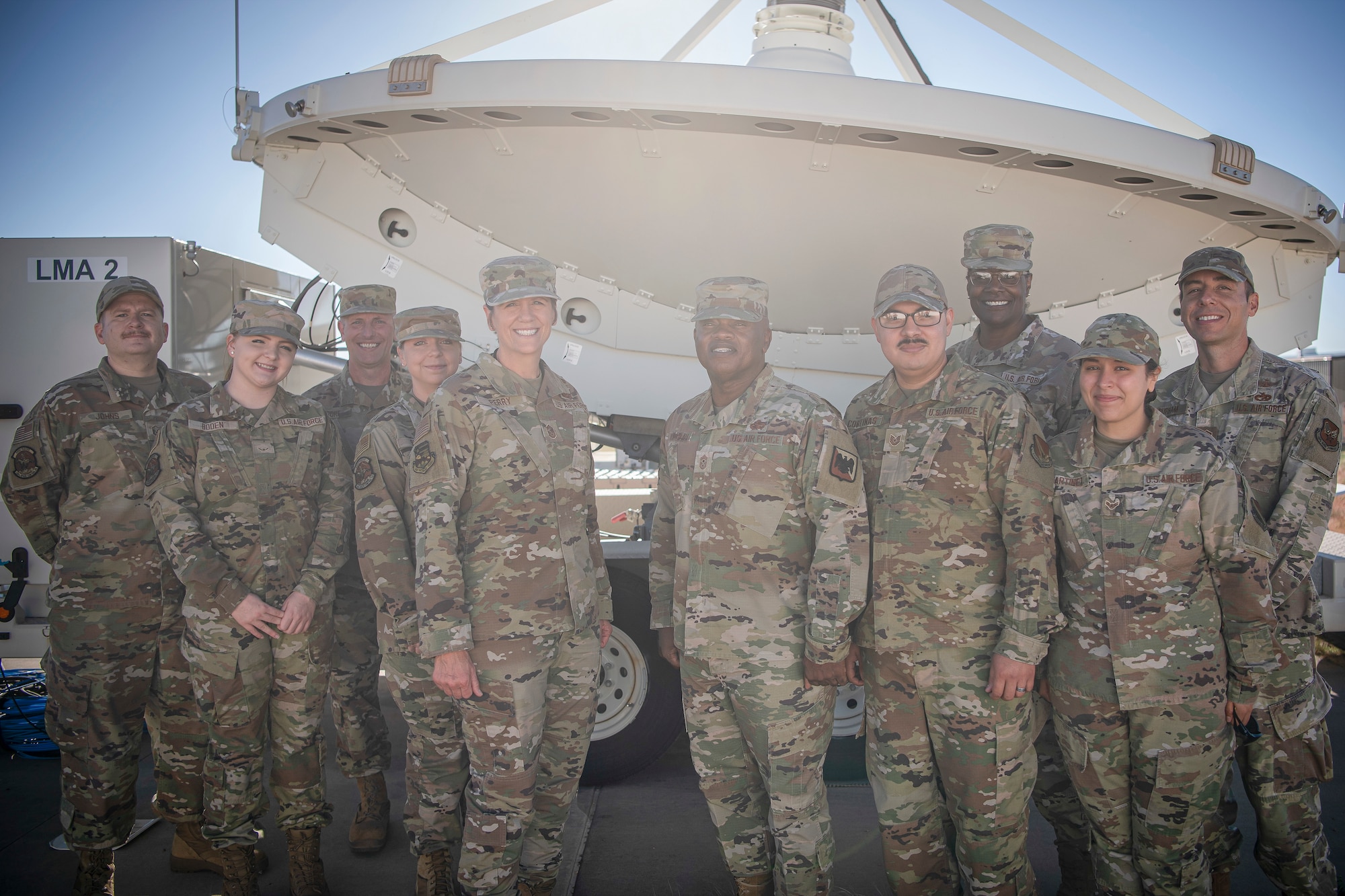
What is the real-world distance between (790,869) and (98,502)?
248 centimetres

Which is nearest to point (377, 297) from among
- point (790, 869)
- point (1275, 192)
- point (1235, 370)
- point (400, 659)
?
point (400, 659)

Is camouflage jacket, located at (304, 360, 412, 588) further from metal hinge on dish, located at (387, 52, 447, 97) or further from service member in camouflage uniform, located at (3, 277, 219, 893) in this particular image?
metal hinge on dish, located at (387, 52, 447, 97)

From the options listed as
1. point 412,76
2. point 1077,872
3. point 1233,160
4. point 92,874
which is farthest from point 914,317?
point 92,874

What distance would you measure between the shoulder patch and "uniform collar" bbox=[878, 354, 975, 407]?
5.14ft

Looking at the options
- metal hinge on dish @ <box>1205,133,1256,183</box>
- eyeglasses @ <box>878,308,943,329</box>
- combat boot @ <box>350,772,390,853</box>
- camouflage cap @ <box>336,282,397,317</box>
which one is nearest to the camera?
eyeglasses @ <box>878,308,943,329</box>

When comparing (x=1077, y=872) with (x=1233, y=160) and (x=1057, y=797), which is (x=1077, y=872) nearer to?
(x=1057, y=797)

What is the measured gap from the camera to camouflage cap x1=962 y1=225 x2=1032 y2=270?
2412mm

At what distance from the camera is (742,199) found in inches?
117

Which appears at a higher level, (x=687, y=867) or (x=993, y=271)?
(x=993, y=271)

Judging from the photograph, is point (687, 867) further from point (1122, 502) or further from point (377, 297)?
point (377, 297)

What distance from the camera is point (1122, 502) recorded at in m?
1.98

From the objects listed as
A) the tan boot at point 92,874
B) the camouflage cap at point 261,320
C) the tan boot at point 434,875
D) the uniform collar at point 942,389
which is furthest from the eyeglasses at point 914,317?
the tan boot at point 92,874

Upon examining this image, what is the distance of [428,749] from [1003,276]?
2.31 meters

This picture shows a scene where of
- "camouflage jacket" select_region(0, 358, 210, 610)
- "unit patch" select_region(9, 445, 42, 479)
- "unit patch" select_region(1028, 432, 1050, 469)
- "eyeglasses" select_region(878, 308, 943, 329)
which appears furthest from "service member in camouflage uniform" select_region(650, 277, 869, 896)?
"unit patch" select_region(9, 445, 42, 479)
